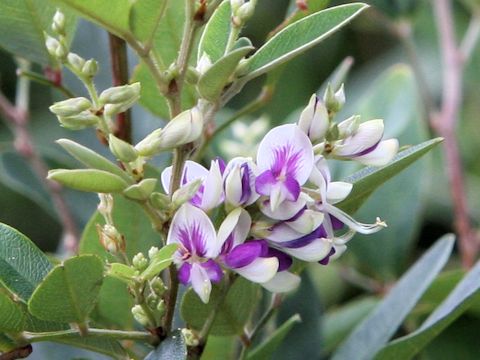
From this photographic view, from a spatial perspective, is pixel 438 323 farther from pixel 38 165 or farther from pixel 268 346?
pixel 38 165

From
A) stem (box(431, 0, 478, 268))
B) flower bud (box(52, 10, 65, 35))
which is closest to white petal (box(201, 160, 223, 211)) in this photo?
flower bud (box(52, 10, 65, 35))

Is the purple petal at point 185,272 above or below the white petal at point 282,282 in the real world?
above

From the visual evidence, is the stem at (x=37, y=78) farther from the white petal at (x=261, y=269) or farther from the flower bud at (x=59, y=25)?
the white petal at (x=261, y=269)

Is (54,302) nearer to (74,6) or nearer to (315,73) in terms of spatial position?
(74,6)

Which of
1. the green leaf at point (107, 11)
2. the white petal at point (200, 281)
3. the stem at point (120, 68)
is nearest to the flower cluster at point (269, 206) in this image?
the white petal at point (200, 281)

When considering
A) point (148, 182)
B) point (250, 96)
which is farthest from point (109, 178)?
point (250, 96)

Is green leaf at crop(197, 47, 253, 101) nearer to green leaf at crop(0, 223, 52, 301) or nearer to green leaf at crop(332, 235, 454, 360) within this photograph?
green leaf at crop(0, 223, 52, 301)
